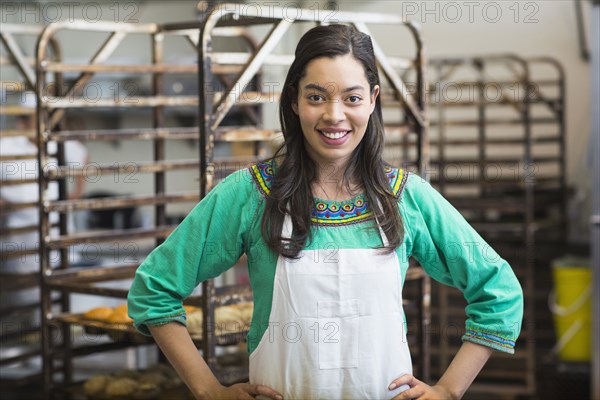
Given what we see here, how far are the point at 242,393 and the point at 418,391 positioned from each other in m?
0.36

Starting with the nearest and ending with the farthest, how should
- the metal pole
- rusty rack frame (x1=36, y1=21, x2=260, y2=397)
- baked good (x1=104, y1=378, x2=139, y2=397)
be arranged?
baked good (x1=104, y1=378, x2=139, y2=397) < rusty rack frame (x1=36, y1=21, x2=260, y2=397) < the metal pole

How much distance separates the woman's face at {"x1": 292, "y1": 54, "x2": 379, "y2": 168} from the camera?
1875 millimetres

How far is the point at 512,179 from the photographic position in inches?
257

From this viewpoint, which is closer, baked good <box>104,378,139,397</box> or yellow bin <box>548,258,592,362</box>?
baked good <box>104,378,139,397</box>

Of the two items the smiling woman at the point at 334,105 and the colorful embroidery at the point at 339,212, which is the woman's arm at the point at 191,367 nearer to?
the colorful embroidery at the point at 339,212

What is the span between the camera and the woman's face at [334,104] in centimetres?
188

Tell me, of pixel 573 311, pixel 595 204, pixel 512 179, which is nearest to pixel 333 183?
pixel 595 204

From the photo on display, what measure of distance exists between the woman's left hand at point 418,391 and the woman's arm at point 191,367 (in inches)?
11.5

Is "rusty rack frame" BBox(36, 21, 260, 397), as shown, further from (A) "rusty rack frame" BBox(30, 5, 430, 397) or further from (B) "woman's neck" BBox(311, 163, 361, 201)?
(B) "woman's neck" BBox(311, 163, 361, 201)

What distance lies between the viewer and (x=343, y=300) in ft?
6.14

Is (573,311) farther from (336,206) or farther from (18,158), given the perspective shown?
(336,206)

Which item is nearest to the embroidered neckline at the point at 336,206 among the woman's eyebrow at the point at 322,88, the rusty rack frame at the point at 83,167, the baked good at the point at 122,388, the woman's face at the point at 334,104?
the woman's face at the point at 334,104

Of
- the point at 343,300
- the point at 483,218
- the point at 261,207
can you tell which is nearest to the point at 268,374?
the point at 343,300

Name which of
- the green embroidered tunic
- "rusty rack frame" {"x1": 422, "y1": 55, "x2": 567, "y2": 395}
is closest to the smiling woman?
the green embroidered tunic
